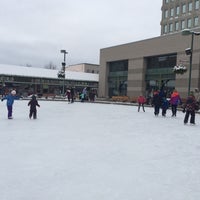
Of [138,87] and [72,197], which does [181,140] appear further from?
[138,87]

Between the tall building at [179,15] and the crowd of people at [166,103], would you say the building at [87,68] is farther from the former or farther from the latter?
the crowd of people at [166,103]

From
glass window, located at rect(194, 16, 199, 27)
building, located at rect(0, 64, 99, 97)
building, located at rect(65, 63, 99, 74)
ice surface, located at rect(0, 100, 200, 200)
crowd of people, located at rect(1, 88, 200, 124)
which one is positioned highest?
glass window, located at rect(194, 16, 199, 27)

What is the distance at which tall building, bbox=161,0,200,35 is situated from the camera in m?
54.4

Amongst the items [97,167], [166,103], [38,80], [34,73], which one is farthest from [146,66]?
[97,167]

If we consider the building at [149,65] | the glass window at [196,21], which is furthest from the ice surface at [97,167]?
the glass window at [196,21]

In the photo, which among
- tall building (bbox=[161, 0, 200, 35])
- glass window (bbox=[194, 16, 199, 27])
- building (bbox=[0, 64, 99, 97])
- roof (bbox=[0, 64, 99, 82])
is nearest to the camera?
building (bbox=[0, 64, 99, 97])

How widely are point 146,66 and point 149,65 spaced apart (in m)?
0.48

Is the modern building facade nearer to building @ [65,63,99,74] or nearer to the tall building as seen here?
the tall building

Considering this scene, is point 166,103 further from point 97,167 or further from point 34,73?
point 34,73

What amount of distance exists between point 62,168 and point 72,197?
4.07 ft

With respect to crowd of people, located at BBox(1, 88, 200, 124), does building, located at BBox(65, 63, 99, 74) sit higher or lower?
higher

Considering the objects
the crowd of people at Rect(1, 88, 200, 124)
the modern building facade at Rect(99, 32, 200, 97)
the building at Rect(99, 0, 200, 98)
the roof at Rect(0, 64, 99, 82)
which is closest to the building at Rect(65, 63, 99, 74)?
the roof at Rect(0, 64, 99, 82)

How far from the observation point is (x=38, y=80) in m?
47.3

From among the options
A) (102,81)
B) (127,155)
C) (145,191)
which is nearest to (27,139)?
(127,155)
